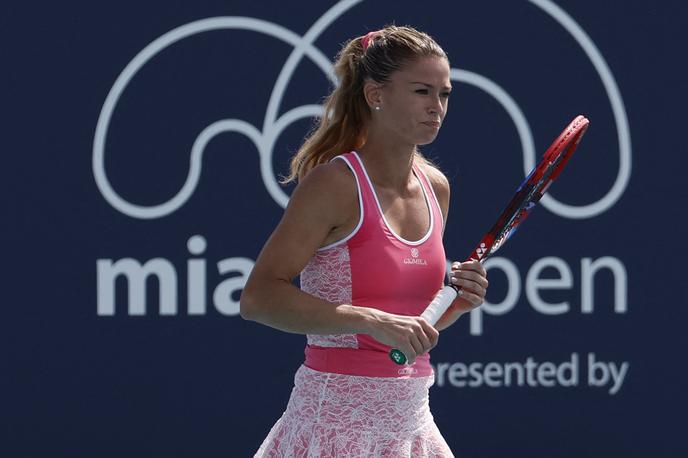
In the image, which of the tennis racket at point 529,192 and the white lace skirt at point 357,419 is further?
the tennis racket at point 529,192

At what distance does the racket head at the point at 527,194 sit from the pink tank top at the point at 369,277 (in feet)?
0.71

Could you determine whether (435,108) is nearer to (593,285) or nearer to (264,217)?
(264,217)

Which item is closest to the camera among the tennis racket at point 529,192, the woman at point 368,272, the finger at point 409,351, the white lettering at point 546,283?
the finger at point 409,351

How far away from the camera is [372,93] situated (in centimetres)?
277

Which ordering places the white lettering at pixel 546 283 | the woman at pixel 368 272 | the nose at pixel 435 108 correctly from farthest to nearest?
1. the white lettering at pixel 546 283
2. the nose at pixel 435 108
3. the woman at pixel 368 272

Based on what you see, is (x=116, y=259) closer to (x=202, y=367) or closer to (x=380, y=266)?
(x=202, y=367)

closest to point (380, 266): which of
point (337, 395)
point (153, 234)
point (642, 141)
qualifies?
point (337, 395)

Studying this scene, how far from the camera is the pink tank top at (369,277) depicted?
2617 millimetres

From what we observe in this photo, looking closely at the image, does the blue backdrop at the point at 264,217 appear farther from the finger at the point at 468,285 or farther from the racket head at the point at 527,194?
the finger at the point at 468,285

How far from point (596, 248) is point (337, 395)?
2511mm

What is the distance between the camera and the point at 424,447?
8.91 feet

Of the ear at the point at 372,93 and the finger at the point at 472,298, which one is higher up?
the ear at the point at 372,93

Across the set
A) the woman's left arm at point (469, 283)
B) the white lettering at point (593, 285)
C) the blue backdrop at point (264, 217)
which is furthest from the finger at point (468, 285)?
the white lettering at point (593, 285)

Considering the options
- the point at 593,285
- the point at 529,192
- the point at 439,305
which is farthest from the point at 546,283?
the point at 439,305
